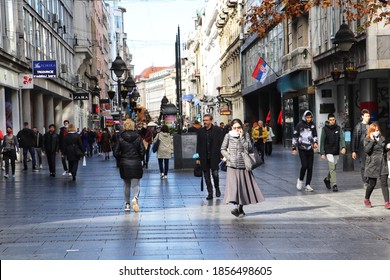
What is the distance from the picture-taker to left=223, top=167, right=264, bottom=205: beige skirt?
40.2 feet

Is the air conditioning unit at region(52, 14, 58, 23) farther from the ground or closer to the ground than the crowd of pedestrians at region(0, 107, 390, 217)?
farther from the ground

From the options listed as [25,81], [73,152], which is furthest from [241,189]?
[25,81]

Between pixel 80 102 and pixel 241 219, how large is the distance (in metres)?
54.8

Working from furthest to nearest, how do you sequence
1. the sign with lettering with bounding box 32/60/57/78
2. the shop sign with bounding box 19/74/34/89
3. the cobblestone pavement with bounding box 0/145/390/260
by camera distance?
1. the shop sign with bounding box 19/74/34/89
2. the sign with lettering with bounding box 32/60/57/78
3. the cobblestone pavement with bounding box 0/145/390/260

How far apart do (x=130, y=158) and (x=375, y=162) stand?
426 centimetres

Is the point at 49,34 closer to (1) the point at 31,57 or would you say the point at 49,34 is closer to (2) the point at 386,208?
(1) the point at 31,57

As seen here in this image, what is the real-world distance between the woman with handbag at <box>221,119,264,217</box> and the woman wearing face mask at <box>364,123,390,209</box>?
2119 mm

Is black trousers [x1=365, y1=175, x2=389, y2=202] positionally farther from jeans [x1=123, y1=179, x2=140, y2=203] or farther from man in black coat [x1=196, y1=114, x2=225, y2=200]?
jeans [x1=123, y1=179, x2=140, y2=203]

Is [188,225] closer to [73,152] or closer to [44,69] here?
[73,152]

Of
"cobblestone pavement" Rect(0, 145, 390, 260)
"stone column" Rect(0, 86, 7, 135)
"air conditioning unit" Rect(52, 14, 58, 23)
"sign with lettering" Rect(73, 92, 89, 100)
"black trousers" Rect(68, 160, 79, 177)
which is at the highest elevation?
"air conditioning unit" Rect(52, 14, 58, 23)

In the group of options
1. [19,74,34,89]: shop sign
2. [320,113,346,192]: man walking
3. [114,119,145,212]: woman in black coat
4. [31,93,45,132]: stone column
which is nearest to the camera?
[114,119,145,212]: woman in black coat

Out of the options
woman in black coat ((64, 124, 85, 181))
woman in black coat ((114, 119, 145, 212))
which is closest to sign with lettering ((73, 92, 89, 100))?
woman in black coat ((64, 124, 85, 181))

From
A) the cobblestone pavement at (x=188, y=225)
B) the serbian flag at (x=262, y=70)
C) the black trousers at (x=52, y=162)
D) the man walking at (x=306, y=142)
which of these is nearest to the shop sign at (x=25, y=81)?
the black trousers at (x=52, y=162)

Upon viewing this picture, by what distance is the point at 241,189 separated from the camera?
40.4ft
